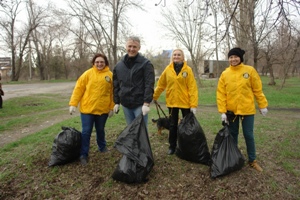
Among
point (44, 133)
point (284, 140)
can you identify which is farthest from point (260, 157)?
point (44, 133)

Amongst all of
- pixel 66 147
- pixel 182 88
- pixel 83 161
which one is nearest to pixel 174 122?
pixel 182 88

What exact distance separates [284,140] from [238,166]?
2212 millimetres

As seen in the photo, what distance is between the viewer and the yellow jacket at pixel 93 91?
10.9 ft

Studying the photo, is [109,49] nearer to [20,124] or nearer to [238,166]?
[20,124]

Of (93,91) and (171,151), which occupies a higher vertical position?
(93,91)

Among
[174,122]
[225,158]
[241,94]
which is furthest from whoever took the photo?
[174,122]

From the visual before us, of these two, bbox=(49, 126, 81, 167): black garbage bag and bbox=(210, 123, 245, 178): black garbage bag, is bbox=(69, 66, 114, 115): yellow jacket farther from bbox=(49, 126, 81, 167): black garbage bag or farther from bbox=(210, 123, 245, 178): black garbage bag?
bbox=(210, 123, 245, 178): black garbage bag

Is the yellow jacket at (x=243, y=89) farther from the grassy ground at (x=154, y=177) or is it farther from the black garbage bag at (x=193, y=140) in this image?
the grassy ground at (x=154, y=177)

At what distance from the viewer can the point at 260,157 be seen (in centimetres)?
364

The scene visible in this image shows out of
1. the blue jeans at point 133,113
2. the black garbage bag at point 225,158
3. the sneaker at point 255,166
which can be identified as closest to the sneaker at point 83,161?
the blue jeans at point 133,113

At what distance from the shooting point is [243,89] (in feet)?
9.86

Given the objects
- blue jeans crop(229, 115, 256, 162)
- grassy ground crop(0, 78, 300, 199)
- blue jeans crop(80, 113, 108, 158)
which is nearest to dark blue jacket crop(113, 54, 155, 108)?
blue jeans crop(80, 113, 108, 158)

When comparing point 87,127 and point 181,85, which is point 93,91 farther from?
point 181,85

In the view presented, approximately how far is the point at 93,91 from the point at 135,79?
2.28ft
